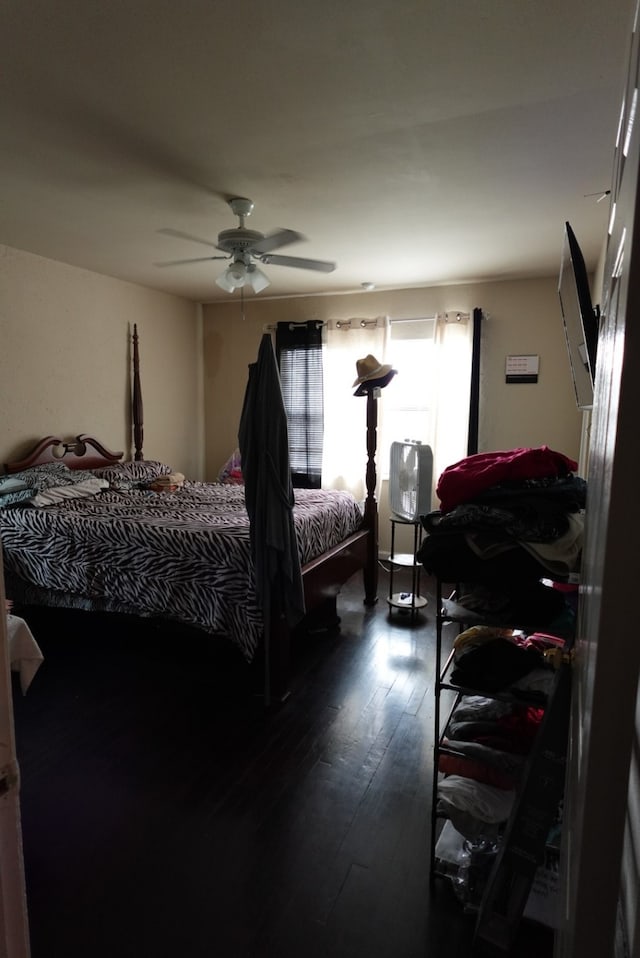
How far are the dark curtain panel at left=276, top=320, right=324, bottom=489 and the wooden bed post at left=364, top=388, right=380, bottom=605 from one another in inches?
53.5

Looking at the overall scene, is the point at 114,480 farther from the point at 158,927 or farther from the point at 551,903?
the point at 551,903

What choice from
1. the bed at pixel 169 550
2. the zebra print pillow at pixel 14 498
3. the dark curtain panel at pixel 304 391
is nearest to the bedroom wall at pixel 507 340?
the dark curtain panel at pixel 304 391

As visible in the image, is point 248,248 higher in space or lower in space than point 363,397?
higher

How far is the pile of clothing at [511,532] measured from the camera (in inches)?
53.8

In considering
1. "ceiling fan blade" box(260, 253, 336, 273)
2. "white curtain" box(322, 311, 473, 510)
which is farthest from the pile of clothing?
"white curtain" box(322, 311, 473, 510)

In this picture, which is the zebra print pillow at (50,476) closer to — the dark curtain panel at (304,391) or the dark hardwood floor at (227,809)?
the dark hardwood floor at (227,809)

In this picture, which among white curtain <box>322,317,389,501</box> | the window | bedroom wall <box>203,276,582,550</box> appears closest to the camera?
bedroom wall <box>203,276,582,550</box>

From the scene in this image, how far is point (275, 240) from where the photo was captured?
2.77m

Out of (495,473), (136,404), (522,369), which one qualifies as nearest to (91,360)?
(136,404)

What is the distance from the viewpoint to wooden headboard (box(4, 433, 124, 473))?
4000 mm

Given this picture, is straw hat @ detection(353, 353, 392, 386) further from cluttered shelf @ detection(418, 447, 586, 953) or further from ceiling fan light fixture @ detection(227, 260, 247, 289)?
cluttered shelf @ detection(418, 447, 586, 953)

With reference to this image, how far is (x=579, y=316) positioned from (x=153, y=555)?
2.36m

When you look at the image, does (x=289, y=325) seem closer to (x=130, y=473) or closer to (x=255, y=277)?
(x=130, y=473)

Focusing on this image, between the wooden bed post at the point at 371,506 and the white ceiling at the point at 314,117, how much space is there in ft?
3.77
